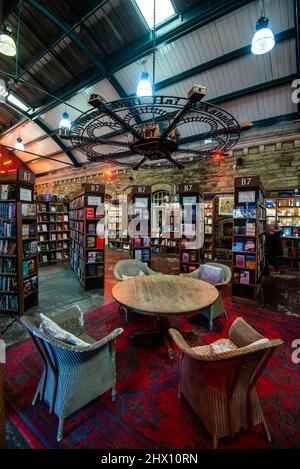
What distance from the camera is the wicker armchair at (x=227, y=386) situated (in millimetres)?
1231

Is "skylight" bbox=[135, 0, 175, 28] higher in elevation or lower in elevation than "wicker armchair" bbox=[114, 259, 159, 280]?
higher

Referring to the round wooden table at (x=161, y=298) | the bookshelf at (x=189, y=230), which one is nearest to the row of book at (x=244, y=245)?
the bookshelf at (x=189, y=230)

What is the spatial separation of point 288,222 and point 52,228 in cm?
772

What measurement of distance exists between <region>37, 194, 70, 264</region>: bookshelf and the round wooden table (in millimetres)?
5142

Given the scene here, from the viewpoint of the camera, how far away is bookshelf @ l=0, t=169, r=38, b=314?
3.15 meters

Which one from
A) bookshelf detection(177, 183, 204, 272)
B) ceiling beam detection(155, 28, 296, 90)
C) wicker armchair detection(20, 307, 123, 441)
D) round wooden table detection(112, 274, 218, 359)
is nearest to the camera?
wicker armchair detection(20, 307, 123, 441)

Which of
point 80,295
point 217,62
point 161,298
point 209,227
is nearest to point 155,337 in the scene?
point 161,298

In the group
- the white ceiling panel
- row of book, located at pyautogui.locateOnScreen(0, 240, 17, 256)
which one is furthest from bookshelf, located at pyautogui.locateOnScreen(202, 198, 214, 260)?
row of book, located at pyautogui.locateOnScreen(0, 240, 17, 256)

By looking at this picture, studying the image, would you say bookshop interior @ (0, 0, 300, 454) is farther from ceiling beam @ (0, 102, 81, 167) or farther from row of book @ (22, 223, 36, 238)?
ceiling beam @ (0, 102, 81, 167)

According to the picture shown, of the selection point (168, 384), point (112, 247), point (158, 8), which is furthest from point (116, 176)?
point (168, 384)

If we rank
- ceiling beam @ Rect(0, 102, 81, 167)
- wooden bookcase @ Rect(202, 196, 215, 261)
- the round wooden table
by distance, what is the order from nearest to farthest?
the round wooden table → wooden bookcase @ Rect(202, 196, 215, 261) → ceiling beam @ Rect(0, 102, 81, 167)

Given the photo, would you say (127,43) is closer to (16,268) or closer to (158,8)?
(158,8)

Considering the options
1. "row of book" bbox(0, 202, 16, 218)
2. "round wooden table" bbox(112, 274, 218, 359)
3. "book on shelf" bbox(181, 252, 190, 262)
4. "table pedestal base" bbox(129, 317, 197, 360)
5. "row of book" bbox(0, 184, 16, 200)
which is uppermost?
"row of book" bbox(0, 184, 16, 200)

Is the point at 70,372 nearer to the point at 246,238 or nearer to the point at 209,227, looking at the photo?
the point at 246,238
